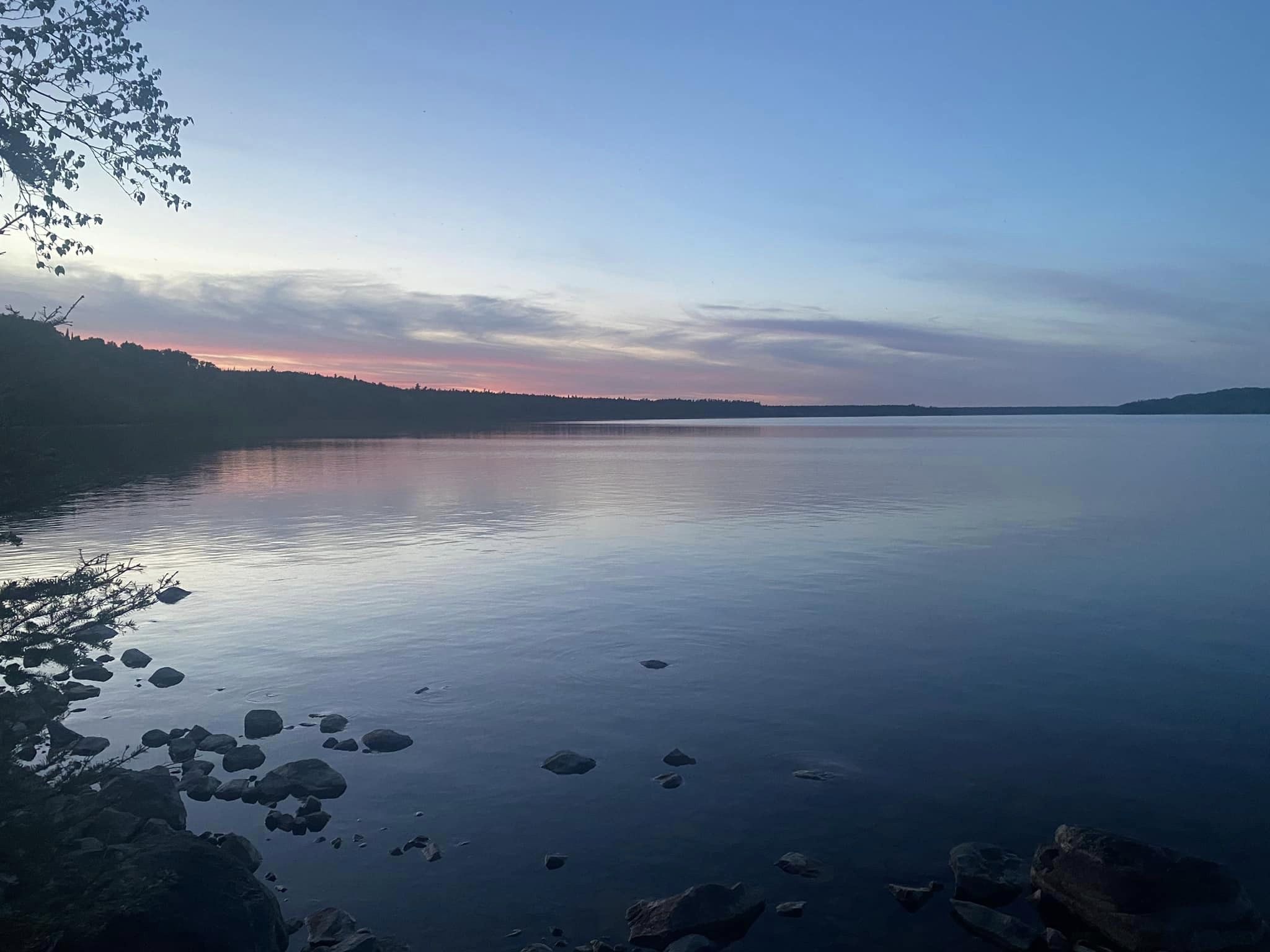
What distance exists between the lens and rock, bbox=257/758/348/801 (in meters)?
14.5

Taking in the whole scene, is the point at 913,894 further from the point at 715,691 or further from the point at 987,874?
the point at 715,691

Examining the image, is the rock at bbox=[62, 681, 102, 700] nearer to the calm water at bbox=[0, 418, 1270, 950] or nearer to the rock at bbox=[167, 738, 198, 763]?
the calm water at bbox=[0, 418, 1270, 950]

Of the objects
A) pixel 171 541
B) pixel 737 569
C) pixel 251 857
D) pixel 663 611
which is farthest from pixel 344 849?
pixel 171 541

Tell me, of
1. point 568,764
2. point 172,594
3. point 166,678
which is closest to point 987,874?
point 568,764

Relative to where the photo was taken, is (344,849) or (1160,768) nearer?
(344,849)

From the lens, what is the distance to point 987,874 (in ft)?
38.7

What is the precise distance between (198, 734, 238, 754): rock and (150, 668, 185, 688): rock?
496 cm

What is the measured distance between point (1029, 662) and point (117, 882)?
2046cm

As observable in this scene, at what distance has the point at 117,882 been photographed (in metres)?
9.62

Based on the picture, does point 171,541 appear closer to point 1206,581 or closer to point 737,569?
point 737,569

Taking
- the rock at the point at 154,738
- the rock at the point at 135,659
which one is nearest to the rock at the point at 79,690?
the rock at the point at 135,659

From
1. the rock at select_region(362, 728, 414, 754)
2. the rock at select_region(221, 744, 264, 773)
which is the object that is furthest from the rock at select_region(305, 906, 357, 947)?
the rock at select_region(362, 728, 414, 754)

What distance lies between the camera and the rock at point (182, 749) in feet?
51.9

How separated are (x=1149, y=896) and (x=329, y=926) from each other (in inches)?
408
